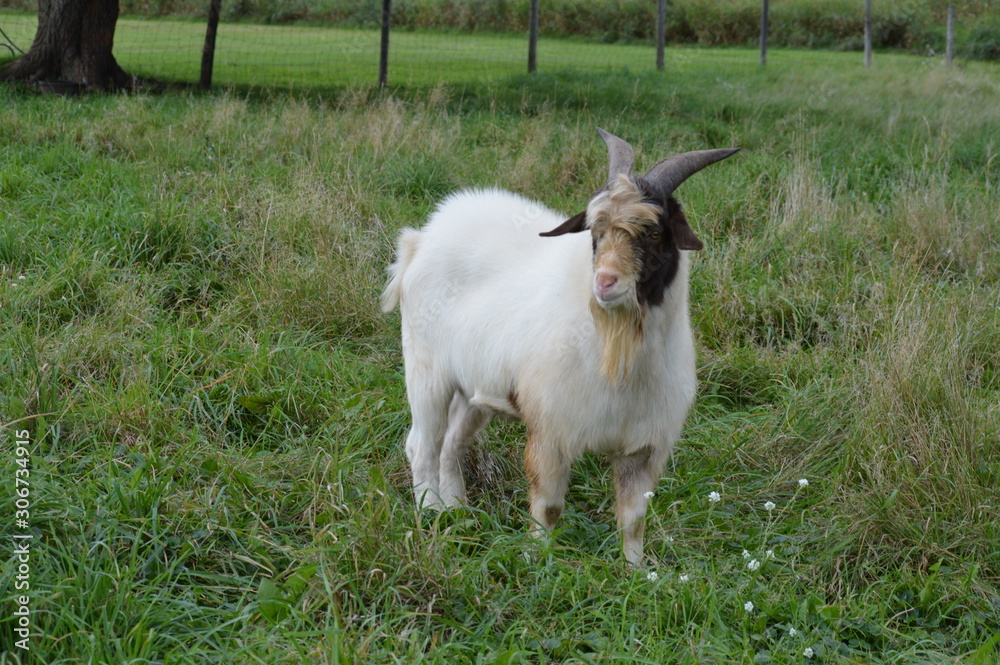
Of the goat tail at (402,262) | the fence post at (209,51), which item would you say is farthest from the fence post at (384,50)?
the goat tail at (402,262)

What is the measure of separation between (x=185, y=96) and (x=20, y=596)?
28.8ft

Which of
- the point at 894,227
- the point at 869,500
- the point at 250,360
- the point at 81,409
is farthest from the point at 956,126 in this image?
the point at 81,409

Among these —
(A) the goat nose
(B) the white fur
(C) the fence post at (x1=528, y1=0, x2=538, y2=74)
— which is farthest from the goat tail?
(C) the fence post at (x1=528, y1=0, x2=538, y2=74)

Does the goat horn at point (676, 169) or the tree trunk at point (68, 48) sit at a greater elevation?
the tree trunk at point (68, 48)

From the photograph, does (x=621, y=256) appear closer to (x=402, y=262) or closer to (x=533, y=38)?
(x=402, y=262)

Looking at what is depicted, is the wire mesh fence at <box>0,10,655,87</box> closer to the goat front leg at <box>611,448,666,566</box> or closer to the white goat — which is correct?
the white goat

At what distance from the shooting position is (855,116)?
1035 cm

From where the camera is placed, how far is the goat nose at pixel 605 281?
9.93 ft

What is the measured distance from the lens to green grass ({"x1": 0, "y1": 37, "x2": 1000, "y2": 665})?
2932 mm

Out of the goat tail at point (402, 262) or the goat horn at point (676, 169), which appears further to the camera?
the goat tail at point (402, 262)

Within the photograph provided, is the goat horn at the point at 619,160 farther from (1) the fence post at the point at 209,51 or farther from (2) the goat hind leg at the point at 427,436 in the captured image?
(1) the fence post at the point at 209,51

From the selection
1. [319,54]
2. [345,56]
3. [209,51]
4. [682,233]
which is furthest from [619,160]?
[319,54]

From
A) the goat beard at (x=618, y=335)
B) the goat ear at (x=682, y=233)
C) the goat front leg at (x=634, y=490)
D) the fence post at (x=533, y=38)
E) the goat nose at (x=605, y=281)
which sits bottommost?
the goat front leg at (x=634, y=490)

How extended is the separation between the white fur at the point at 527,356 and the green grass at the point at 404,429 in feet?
0.76
